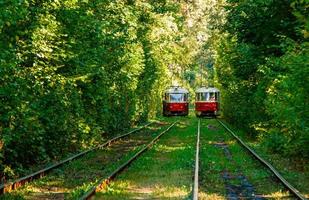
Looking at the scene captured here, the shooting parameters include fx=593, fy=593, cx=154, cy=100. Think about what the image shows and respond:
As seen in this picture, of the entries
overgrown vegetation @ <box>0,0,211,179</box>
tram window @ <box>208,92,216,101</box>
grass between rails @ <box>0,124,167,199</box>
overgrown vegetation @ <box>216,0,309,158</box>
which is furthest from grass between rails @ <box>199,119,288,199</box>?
tram window @ <box>208,92,216,101</box>

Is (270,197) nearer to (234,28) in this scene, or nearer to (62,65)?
(62,65)

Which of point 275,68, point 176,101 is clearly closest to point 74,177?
point 275,68

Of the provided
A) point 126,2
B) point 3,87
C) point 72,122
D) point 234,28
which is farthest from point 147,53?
point 3,87

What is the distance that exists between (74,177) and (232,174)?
4.08 m

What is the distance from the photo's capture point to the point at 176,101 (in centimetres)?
6366

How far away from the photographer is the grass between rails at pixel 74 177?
11711 mm

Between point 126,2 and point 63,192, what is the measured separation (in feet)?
79.4

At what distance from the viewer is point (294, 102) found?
1438 centimetres

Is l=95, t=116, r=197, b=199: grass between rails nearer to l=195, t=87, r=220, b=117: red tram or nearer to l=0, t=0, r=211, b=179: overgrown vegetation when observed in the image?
l=0, t=0, r=211, b=179: overgrown vegetation

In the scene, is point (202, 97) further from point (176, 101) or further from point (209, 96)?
point (176, 101)

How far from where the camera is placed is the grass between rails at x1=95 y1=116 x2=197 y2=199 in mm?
11828

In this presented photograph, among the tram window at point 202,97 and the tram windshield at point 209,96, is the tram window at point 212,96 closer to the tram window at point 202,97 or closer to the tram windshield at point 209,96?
the tram windshield at point 209,96

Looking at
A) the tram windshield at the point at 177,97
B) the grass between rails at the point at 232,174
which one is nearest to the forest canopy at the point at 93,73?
the grass between rails at the point at 232,174

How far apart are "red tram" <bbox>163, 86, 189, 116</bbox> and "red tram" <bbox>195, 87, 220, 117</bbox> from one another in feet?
7.85
